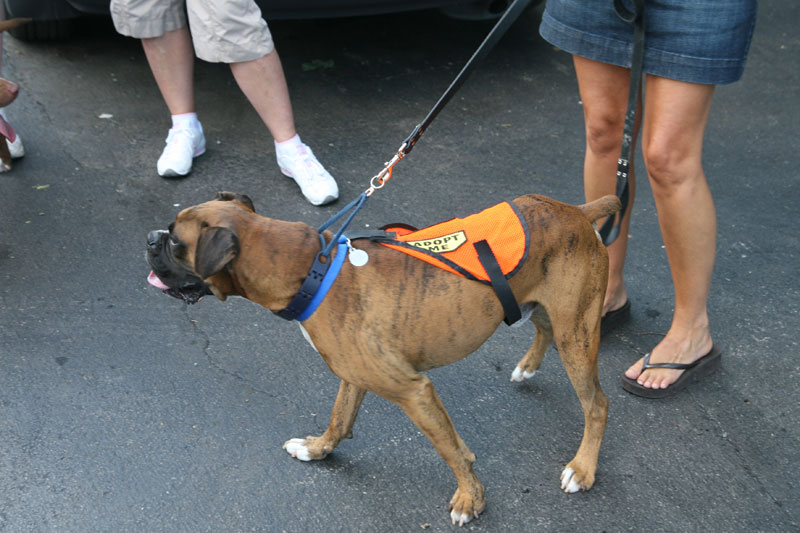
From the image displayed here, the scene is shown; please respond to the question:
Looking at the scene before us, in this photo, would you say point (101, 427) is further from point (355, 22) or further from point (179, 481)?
point (355, 22)

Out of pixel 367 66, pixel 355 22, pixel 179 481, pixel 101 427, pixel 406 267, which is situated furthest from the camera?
pixel 355 22

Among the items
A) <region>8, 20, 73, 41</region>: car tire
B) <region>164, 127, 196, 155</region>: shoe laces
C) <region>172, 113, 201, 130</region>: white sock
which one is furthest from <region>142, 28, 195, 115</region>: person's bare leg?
<region>8, 20, 73, 41</region>: car tire

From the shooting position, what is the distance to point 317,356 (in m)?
3.39

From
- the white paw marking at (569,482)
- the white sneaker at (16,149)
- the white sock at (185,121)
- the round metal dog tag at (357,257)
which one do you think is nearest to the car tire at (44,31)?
the white sneaker at (16,149)

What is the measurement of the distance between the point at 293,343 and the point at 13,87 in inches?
75.4

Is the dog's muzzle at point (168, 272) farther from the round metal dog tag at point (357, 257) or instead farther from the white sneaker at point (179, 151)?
the white sneaker at point (179, 151)

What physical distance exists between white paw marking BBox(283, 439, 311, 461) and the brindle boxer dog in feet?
1.81

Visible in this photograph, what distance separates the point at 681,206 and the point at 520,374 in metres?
0.91

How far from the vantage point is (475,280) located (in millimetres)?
2463

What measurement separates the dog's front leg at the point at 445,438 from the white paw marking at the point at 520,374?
2.07 ft

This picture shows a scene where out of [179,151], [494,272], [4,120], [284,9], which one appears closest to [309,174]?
[179,151]

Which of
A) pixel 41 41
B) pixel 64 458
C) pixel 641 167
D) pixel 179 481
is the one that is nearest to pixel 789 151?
pixel 641 167

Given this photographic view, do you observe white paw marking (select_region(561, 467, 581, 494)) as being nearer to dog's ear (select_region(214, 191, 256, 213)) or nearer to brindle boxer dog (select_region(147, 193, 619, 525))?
brindle boxer dog (select_region(147, 193, 619, 525))

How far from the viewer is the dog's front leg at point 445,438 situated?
247 centimetres
